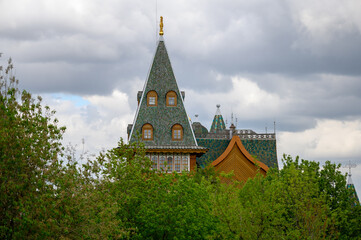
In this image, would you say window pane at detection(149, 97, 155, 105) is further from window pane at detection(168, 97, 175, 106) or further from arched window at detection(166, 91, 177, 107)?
window pane at detection(168, 97, 175, 106)

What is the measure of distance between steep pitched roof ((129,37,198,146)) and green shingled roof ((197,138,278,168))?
19.9 feet

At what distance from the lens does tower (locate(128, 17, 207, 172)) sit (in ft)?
190

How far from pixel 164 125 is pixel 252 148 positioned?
11.4m

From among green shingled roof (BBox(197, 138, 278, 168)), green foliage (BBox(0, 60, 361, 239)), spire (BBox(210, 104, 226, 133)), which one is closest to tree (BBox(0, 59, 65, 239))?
green foliage (BBox(0, 60, 361, 239))

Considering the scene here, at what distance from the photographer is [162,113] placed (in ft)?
195

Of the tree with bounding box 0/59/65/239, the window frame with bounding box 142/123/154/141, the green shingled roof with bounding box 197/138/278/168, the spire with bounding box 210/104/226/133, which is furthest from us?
the spire with bounding box 210/104/226/133

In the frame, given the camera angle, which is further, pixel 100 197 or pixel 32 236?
pixel 100 197

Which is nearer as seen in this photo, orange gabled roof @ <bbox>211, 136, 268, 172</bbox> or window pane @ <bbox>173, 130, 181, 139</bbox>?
window pane @ <bbox>173, 130, 181, 139</bbox>

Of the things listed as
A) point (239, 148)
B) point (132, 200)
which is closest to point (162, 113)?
point (239, 148)

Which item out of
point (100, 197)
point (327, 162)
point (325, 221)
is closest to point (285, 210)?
point (325, 221)

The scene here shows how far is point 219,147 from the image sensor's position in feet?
213

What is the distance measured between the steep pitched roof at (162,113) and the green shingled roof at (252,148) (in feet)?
19.9

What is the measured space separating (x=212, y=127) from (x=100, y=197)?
160 ft

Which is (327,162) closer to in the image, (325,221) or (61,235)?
(325,221)
